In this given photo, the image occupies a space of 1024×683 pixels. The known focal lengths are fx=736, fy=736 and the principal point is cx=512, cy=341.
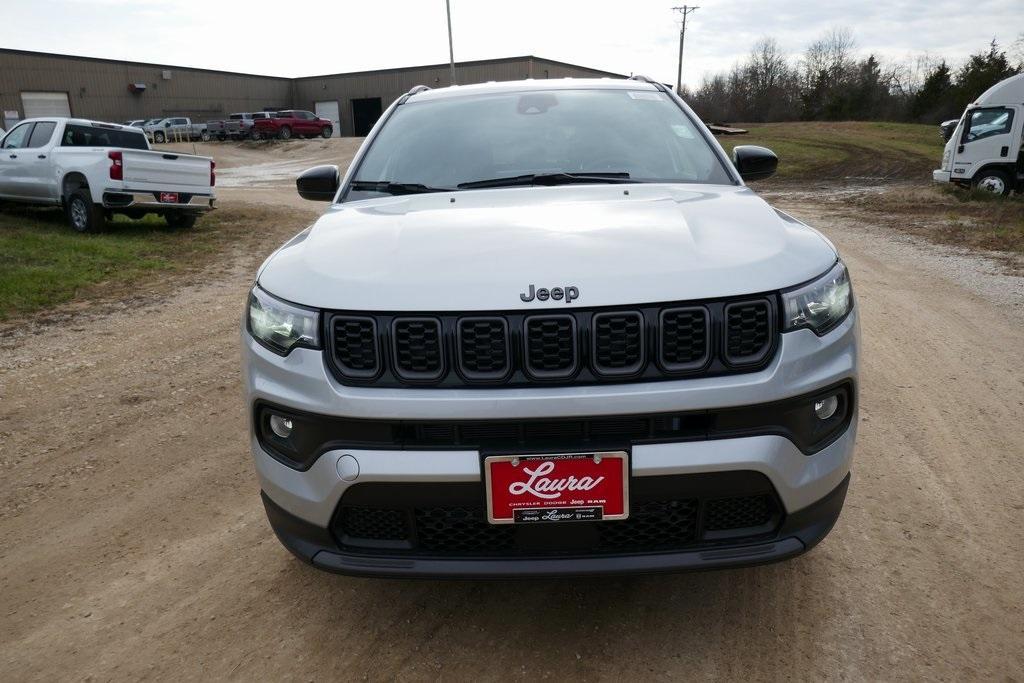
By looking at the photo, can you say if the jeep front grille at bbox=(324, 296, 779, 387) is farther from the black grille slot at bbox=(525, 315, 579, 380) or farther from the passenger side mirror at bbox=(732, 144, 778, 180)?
the passenger side mirror at bbox=(732, 144, 778, 180)

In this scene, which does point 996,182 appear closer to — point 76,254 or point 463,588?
point 76,254

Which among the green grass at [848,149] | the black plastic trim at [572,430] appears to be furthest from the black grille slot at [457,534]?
the green grass at [848,149]

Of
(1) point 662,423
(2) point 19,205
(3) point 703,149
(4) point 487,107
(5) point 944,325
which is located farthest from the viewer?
(2) point 19,205

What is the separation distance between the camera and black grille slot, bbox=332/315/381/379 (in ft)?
6.59

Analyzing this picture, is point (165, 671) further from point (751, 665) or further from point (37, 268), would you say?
point (37, 268)

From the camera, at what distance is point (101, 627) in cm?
249

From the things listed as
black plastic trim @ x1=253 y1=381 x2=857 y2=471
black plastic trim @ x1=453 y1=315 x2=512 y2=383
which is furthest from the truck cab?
black plastic trim @ x1=453 y1=315 x2=512 y2=383

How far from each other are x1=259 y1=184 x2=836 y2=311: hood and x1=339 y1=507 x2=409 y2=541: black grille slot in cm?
58

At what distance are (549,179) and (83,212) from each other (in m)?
11.1

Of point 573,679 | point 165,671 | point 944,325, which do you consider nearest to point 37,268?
point 165,671

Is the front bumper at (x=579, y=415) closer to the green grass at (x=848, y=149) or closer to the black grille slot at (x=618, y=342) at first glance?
the black grille slot at (x=618, y=342)

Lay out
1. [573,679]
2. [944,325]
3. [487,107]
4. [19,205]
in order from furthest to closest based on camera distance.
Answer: [19,205] < [944,325] < [487,107] < [573,679]

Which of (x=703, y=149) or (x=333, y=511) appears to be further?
(x=703, y=149)

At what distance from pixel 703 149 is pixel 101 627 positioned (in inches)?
119
